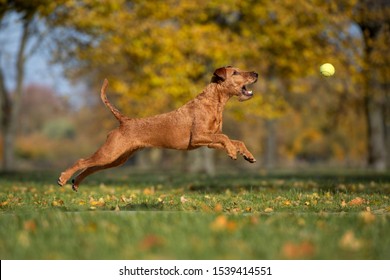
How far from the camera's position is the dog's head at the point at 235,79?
9500 millimetres

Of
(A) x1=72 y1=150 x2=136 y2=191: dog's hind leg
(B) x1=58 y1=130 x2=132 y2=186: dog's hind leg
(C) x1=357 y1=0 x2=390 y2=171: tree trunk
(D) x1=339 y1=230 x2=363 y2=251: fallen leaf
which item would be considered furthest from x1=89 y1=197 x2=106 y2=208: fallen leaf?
(C) x1=357 y1=0 x2=390 y2=171: tree trunk

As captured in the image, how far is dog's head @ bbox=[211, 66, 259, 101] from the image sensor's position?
9500 millimetres

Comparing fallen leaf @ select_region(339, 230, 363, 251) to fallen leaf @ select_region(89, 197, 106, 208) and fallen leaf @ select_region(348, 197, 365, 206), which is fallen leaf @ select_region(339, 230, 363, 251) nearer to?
fallen leaf @ select_region(348, 197, 365, 206)

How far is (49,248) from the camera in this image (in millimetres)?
5039

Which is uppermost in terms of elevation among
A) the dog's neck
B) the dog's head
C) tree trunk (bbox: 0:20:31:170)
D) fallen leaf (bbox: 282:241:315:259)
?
tree trunk (bbox: 0:20:31:170)

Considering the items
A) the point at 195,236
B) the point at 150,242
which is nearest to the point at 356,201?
the point at 195,236

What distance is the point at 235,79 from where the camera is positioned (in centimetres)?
954

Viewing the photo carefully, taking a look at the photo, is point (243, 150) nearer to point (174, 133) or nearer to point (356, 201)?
point (174, 133)

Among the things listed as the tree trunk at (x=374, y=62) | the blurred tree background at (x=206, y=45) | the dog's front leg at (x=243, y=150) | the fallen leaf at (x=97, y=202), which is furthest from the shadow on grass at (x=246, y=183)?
the tree trunk at (x=374, y=62)

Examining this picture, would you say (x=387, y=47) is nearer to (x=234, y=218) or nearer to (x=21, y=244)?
(x=234, y=218)

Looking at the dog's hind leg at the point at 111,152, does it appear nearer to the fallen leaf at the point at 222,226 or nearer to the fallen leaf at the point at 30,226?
the fallen leaf at the point at 30,226

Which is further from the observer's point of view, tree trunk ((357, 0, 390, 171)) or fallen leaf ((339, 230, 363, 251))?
tree trunk ((357, 0, 390, 171))

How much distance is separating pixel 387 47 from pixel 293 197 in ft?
44.9
